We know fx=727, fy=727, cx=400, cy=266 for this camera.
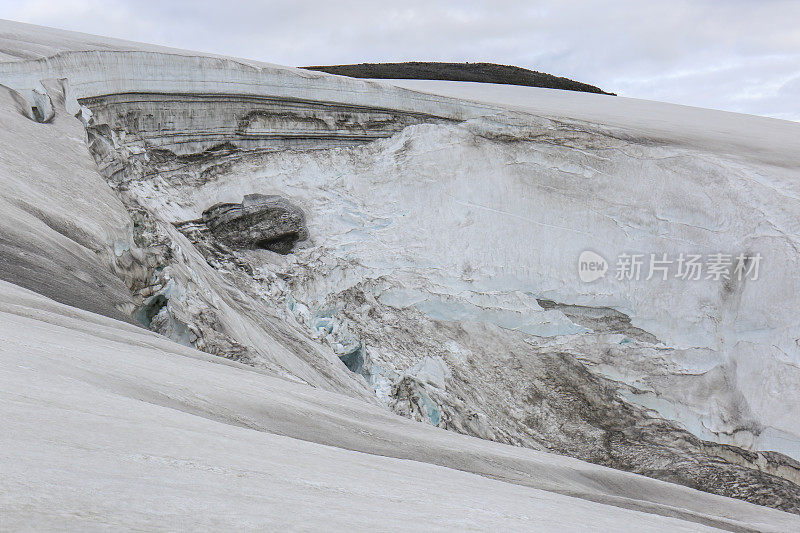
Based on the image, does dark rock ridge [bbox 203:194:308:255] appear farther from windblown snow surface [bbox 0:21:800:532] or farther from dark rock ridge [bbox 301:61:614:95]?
dark rock ridge [bbox 301:61:614:95]

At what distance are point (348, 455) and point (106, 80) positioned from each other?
8.80 meters

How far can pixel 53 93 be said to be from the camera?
8.38 meters

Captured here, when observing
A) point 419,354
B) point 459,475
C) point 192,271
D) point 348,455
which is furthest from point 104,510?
point 419,354

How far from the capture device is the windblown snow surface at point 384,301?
7.93ft

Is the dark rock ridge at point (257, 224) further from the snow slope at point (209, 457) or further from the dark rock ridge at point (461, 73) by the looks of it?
the dark rock ridge at point (461, 73)

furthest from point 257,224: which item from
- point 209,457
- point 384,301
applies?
point 209,457

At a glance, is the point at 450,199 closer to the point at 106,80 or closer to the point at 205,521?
the point at 106,80

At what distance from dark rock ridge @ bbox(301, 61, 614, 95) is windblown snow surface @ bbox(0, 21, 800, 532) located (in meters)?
6.94

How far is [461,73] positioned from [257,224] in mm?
13045

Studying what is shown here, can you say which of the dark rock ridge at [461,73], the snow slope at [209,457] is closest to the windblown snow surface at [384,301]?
the snow slope at [209,457]

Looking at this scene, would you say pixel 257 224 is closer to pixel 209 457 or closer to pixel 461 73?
pixel 209 457

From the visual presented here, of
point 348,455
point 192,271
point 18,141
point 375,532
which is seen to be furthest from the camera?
point 192,271

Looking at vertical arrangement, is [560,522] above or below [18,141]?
below

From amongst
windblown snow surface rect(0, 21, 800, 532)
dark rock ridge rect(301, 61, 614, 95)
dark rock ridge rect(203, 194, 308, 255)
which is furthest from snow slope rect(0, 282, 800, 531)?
dark rock ridge rect(301, 61, 614, 95)
